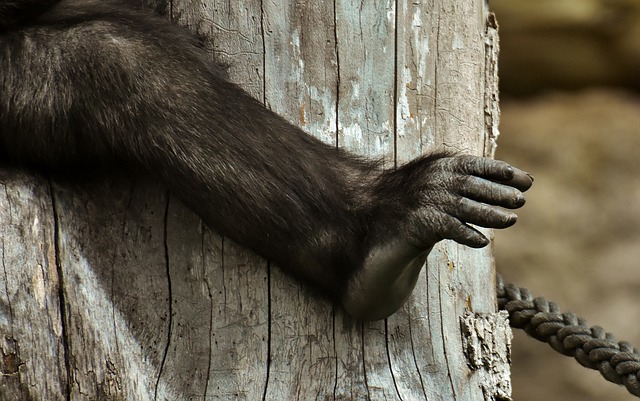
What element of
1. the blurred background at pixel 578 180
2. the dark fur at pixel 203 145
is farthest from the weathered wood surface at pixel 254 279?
the blurred background at pixel 578 180

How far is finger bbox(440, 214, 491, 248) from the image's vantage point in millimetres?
1604

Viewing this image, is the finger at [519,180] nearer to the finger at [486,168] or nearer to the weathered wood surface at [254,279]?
the finger at [486,168]

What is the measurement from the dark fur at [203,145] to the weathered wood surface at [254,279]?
0.07 meters

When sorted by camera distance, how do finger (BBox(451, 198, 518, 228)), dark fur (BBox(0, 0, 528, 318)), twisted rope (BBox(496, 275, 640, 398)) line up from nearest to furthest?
1. finger (BBox(451, 198, 518, 228))
2. dark fur (BBox(0, 0, 528, 318))
3. twisted rope (BBox(496, 275, 640, 398))

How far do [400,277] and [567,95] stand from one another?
3674 millimetres

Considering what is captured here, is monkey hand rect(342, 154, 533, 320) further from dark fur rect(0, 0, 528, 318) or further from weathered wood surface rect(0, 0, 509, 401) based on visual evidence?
weathered wood surface rect(0, 0, 509, 401)

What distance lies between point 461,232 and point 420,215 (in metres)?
0.08

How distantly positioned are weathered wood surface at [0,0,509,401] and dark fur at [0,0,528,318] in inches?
2.9

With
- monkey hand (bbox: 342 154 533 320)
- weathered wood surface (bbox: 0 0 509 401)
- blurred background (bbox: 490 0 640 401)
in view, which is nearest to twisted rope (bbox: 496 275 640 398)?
weathered wood surface (bbox: 0 0 509 401)

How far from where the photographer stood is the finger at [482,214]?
1.59m

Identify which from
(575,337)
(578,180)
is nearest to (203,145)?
(575,337)

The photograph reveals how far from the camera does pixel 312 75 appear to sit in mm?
1847

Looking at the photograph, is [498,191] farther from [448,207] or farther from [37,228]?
[37,228]

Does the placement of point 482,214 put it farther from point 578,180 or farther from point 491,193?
point 578,180
